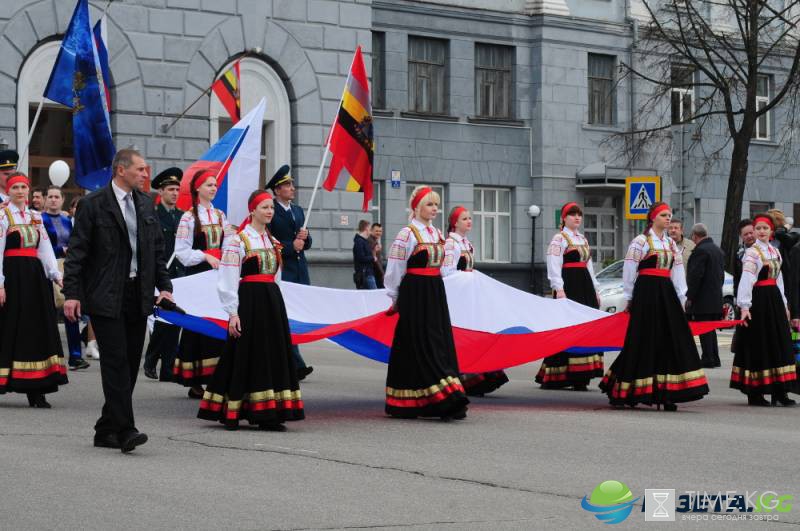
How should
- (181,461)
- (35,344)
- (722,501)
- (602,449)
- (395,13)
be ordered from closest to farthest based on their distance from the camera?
(722,501) < (181,461) < (602,449) < (35,344) < (395,13)

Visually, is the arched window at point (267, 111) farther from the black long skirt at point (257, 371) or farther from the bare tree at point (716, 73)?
the black long skirt at point (257, 371)

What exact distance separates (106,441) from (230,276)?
1.83m

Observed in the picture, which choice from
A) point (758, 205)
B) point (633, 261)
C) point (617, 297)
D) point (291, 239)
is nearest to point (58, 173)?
point (291, 239)

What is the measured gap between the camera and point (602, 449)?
36.1 ft

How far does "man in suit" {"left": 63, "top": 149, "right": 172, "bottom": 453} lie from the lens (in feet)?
33.6

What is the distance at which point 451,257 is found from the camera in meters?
14.5

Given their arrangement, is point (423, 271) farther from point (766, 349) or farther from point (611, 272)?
point (611, 272)

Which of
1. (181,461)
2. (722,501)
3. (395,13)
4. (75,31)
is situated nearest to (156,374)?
(75,31)

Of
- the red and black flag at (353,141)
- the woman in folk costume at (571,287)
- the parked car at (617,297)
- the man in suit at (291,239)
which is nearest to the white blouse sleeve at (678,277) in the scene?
the woman in folk costume at (571,287)

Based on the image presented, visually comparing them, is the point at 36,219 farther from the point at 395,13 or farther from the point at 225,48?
the point at 395,13

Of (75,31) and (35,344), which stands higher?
(75,31)

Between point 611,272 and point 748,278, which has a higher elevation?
point 748,278

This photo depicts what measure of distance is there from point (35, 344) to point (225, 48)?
667 inches

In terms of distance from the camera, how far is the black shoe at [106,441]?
1042 centimetres
